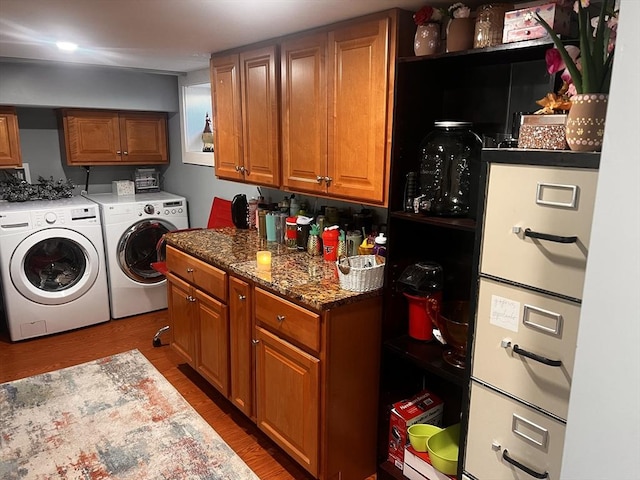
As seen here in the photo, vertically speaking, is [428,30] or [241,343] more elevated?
[428,30]

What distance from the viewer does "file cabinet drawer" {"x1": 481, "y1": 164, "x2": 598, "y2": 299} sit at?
4.04 ft

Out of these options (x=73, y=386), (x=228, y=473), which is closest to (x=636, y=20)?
(x=228, y=473)

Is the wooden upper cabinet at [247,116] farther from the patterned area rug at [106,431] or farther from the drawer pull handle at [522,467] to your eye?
the drawer pull handle at [522,467]

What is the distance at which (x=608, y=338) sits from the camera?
864mm

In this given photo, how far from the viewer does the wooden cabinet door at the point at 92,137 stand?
395 centimetres

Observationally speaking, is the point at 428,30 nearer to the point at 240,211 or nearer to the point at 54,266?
the point at 240,211

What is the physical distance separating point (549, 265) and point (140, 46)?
245 cm

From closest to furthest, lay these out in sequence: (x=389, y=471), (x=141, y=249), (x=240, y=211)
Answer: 1. (x=389, y=471)
2. (x=240, y=211)
3. (x=141, y=249)

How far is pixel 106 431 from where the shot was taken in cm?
255

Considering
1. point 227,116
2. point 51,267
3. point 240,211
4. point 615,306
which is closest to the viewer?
point 615,306

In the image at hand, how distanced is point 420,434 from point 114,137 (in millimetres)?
3465

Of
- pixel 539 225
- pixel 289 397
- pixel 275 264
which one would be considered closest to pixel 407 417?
pixel 289 397

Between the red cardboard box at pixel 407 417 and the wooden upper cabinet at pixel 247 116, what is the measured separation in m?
1.27

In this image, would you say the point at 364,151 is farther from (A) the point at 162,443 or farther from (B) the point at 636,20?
(A) the point at 162,443
